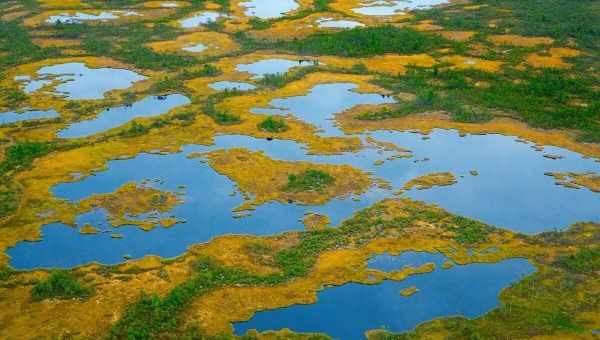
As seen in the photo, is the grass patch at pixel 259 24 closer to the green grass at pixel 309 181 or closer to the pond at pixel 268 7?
the pond at pixel 268 7

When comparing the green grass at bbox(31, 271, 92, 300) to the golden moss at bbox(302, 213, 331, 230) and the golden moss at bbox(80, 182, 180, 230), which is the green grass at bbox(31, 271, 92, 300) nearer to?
the golden moss at bbox(80, 182, 180, 230)

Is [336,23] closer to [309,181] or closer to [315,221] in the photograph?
[309,181]

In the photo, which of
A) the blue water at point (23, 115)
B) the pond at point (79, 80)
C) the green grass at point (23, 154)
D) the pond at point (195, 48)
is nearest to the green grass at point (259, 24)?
the pond at point (195, 48)

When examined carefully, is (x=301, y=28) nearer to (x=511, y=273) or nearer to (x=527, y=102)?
(x=527, y=102)

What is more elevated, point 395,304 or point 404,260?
point 404,260

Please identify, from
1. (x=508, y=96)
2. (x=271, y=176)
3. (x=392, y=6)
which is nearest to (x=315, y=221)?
(x=271, y=176)

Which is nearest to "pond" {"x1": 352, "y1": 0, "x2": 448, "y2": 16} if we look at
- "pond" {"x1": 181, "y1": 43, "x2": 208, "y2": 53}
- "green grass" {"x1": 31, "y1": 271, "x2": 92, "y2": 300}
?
"pond" {"x1": 181, "y1": 43, "x2": 208, "y2": 53}
